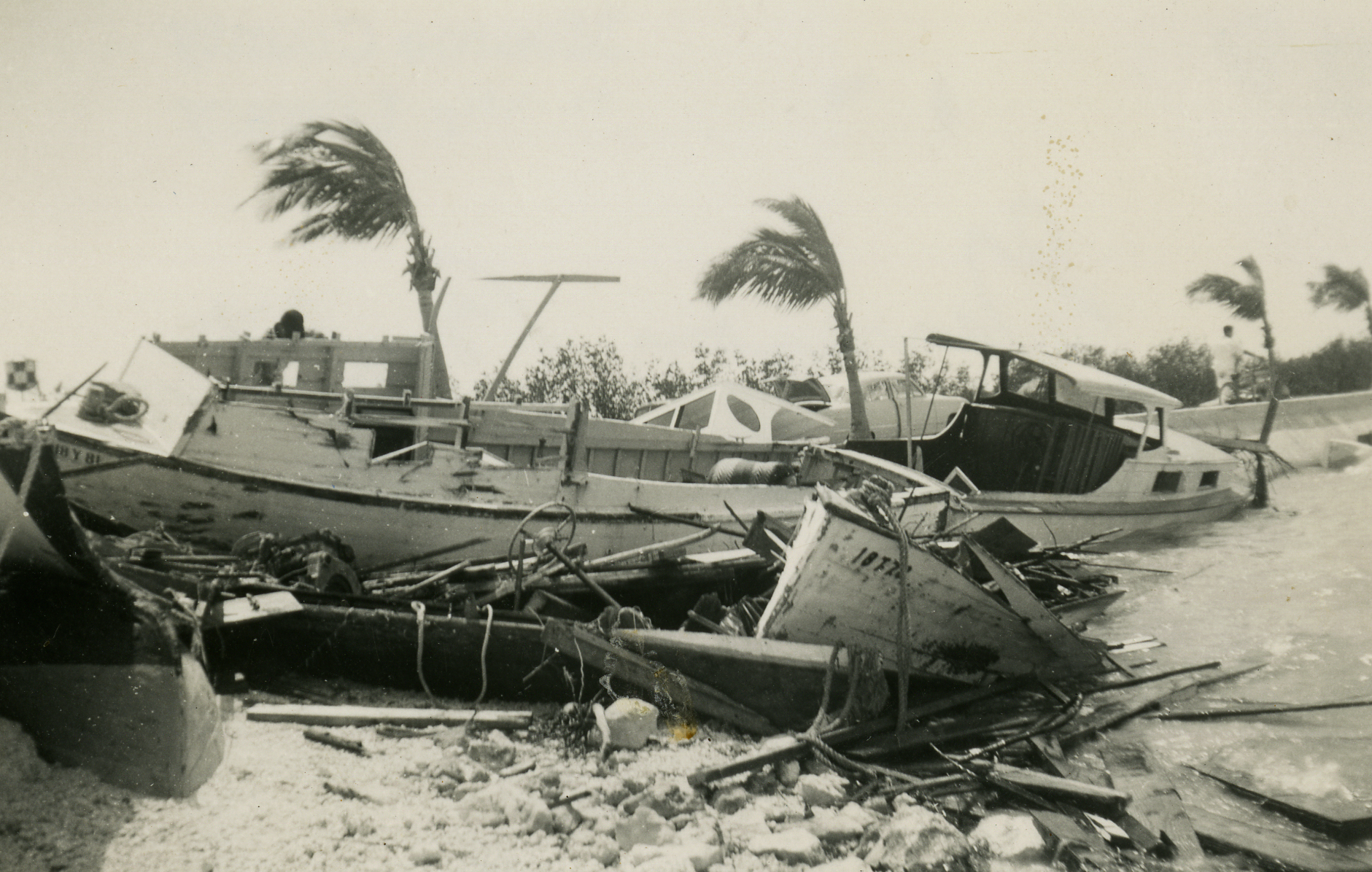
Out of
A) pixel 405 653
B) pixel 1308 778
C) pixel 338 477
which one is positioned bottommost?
pixel 1308 778

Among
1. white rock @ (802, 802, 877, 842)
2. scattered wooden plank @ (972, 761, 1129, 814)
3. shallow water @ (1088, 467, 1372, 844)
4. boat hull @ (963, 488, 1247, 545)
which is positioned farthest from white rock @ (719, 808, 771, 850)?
boat hull @ (963, 488, 1247, 545)

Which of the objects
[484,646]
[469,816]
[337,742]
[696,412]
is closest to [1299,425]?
[696,412]

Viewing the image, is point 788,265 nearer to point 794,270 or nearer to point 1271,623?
point 794,270

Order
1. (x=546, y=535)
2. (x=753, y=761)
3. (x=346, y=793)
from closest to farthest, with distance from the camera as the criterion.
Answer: (x=346, y=793) < (x=753, y=761) < (x=546, y=535)

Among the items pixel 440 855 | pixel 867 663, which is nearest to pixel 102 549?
pixel 440 855

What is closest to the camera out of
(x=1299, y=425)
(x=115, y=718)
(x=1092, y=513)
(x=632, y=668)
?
(x=115, y=718)

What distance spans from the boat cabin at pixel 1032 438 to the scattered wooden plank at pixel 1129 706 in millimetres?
6091

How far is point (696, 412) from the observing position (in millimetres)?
12641

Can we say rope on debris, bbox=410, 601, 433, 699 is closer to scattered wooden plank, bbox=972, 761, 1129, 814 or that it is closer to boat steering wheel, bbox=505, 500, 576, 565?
boat steering wheel, bbox=505, 500, 576, 565

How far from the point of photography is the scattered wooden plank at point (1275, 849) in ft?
12.4

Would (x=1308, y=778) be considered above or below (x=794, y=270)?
below

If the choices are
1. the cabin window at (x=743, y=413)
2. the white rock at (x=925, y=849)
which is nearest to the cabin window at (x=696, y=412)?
the cabin window at (x=743, y=413)

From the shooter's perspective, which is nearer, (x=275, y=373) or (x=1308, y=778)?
(x=1308, y=778)

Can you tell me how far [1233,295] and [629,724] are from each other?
54.5 feet
